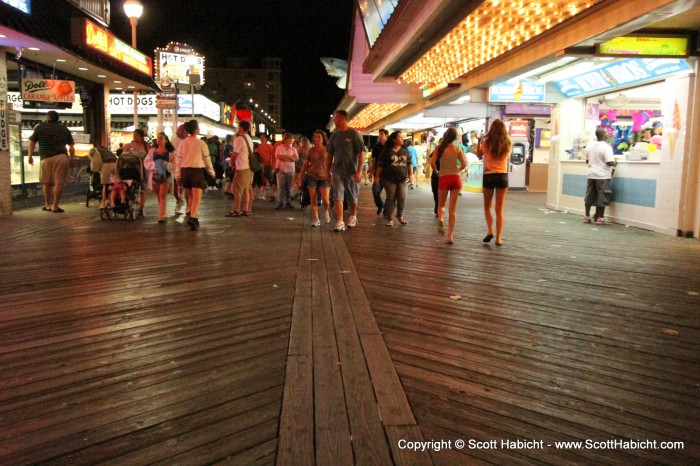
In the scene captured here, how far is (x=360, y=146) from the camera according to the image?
9.40 metres

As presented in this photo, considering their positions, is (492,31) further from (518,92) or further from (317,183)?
(518,92)

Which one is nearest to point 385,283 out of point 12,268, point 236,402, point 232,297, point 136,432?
point 232,297

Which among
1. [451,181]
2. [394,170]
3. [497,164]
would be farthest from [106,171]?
[497,164]

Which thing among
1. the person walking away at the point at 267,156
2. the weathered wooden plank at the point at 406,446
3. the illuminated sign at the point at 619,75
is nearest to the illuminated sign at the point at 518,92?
the illuminated sign at the point at 619,75

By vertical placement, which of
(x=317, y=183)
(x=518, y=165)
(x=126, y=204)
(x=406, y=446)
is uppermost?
(x=518, y=165)

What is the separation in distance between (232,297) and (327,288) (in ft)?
2.89

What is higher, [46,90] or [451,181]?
[46,90]

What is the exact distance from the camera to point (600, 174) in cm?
1116

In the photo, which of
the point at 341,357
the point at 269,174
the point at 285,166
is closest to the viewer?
the point at 341,357

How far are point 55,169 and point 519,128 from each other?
54.1ft

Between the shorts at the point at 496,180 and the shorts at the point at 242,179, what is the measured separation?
510 centimetres

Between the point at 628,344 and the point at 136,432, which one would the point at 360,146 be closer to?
the point at 628,344

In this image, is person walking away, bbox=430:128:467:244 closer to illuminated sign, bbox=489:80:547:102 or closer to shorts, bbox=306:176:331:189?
shorts, bbox=306:176:331:189

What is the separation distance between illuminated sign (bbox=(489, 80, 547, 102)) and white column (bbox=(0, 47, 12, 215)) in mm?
11325
